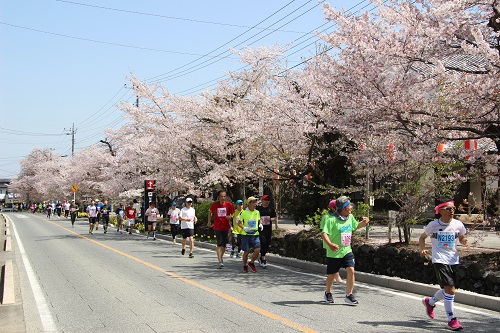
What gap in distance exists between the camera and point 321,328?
21.9 ft

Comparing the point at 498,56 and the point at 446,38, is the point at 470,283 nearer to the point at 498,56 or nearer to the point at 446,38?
the point at 498,56

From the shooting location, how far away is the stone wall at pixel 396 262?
8.87m

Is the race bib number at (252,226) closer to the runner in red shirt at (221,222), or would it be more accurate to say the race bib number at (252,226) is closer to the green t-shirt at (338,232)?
the runner in red shirt at (221,222)

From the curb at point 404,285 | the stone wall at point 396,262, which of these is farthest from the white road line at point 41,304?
the stone wall at point 396,262

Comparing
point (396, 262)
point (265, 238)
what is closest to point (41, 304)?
point (265, 238)

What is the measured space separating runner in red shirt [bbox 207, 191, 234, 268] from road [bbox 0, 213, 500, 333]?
1.70 ft

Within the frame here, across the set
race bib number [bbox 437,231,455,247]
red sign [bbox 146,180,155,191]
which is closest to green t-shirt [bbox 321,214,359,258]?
race bib number [bbox 437,231,455,247]

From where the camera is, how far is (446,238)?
23.0 feet

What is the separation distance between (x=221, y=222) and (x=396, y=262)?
4.59 meters

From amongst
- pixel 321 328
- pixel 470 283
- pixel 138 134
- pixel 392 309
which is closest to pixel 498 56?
pixel 470 283

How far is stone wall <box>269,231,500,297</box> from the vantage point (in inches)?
349

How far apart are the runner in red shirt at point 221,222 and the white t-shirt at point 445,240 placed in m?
6.93

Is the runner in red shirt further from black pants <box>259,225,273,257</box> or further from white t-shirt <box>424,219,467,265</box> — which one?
white t-shirt <box>424,219,467,265</box>

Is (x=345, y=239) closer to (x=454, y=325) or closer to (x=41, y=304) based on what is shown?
(x=454, y=325)
